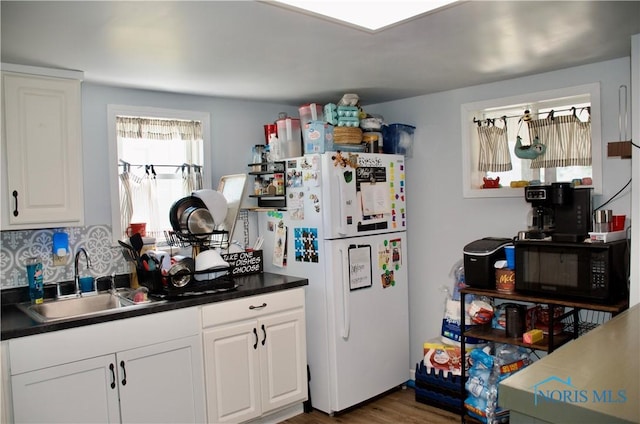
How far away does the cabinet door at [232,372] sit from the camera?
9.80 ft

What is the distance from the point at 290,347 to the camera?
3.38 m

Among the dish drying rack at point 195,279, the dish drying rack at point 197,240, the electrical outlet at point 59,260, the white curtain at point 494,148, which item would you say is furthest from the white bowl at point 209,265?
the white curtain at point 494,148

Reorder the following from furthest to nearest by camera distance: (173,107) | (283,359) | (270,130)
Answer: (270,130)
(173,107)
(283,359)

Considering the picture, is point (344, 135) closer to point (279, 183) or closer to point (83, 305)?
point (279, 183)

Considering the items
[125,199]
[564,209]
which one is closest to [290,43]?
[125,199]

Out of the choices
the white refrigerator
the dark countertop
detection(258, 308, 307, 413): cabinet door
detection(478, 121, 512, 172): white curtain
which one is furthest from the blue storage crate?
detection(478, 121, 512, 172): white curtain

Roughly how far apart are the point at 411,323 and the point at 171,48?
9.42 feet

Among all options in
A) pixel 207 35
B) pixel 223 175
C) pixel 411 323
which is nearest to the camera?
pixel 207 35

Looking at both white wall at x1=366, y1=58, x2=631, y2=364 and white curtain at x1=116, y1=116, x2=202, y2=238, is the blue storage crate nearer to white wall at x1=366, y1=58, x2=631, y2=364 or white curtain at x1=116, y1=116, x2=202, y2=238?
white wall at x1=366, y1=58, x2=631, y2=364

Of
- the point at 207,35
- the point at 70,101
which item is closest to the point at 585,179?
the point at 207,35

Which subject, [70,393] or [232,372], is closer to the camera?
[70,393]

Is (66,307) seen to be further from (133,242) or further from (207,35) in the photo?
(207,35)

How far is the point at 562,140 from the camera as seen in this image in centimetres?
329

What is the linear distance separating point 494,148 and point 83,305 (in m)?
2.99
